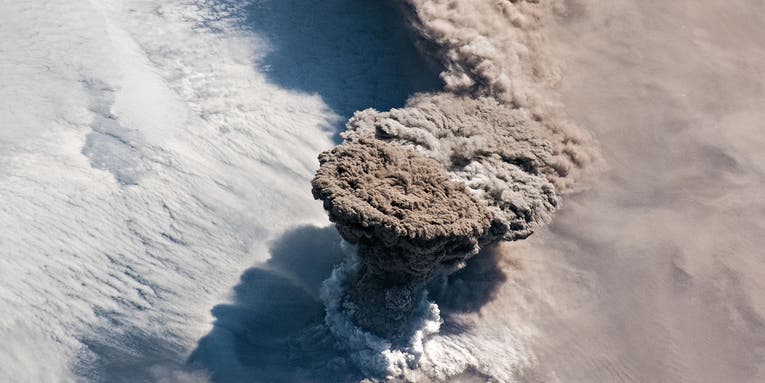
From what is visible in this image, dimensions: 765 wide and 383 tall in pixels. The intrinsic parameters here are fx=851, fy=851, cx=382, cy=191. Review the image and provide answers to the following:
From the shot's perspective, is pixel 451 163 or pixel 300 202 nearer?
pixel 451 163

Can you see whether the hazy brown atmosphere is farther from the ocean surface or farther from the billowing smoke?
the billowing smoke

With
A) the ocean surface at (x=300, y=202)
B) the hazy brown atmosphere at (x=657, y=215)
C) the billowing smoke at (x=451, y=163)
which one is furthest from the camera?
the hazy brown atmosphere at (x=657, y=215)

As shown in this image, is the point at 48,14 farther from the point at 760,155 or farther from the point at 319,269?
the point at 760,155

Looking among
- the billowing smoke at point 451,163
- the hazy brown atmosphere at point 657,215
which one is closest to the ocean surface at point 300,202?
the hazy brown atmosphere at point 657,215

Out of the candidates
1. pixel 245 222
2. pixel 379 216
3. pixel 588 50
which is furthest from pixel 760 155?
pixel 245 222

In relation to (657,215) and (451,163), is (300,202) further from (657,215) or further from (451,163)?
(657,215)

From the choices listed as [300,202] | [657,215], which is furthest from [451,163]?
[657,215]

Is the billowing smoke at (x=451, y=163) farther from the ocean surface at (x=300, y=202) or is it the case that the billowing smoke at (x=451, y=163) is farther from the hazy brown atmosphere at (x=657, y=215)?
the hazy brown atmosphere at (x=657, y=215)

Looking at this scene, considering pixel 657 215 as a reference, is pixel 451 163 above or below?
above
